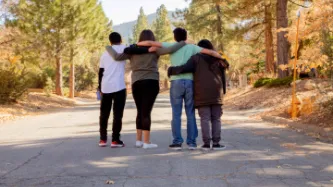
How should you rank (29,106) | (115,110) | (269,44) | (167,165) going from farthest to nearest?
(269,44) → (29,106) → (115,110) → (167,165)

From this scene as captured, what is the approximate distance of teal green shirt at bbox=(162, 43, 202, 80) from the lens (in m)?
7.41

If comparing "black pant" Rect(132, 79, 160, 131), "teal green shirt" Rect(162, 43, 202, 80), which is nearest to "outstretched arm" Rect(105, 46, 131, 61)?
"black pant" Rect(132, 79, 160, 131)

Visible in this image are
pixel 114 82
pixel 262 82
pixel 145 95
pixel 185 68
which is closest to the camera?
pixel 185 68

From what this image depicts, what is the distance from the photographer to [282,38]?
77.5ft

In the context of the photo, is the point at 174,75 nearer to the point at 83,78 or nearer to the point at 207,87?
the point at 207,87

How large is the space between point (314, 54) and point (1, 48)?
16.4m

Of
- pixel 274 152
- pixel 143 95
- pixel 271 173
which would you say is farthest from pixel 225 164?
pixel 143 95

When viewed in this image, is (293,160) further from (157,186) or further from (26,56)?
(26,56)

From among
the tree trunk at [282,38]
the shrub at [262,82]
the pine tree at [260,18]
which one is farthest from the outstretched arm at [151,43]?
the pine tree at [260,18]

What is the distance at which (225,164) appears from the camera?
6086 mm

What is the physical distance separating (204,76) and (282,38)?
17259 mm

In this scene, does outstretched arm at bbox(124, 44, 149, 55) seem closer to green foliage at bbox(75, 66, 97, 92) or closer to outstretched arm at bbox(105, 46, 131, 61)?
outstretched arm at bbox(105, 46, 131, 61)

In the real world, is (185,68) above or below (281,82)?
above

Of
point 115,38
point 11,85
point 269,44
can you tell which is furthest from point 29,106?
point 115,38
